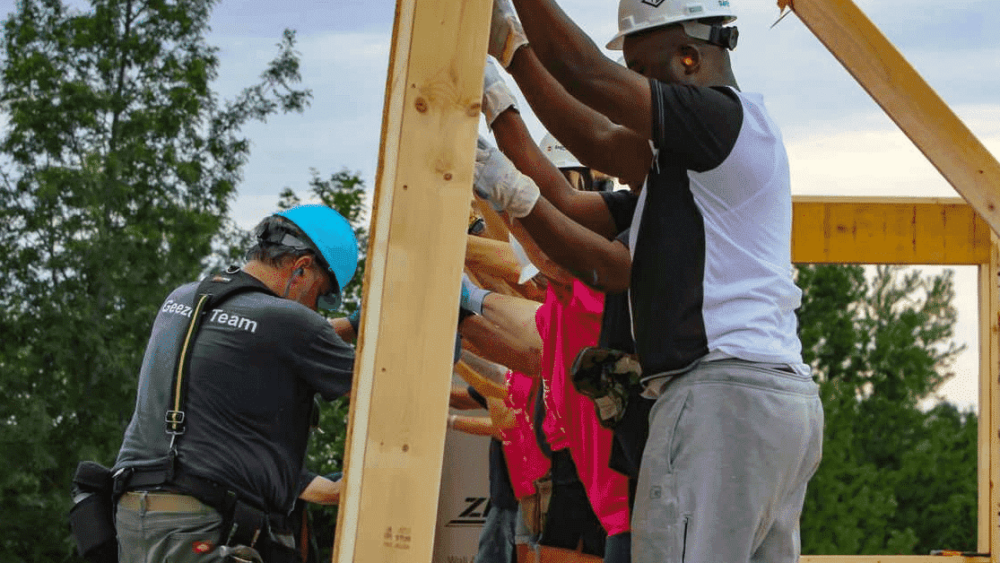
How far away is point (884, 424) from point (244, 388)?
122ft

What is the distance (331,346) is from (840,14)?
7.24 ft

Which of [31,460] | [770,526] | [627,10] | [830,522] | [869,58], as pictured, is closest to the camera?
[770,526]

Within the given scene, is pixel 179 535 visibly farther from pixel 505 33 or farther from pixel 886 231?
pixel 886 231

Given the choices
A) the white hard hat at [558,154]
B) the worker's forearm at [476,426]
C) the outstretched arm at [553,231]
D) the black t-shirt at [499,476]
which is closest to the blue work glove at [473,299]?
the white hard hat at [558,154]

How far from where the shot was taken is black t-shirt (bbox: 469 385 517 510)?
329 inches

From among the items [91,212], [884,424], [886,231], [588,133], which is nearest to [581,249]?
[588,133]

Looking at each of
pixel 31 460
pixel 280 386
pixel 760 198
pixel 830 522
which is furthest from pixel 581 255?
pixel 830 522

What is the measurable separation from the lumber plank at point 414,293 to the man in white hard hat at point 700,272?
530 millimetres

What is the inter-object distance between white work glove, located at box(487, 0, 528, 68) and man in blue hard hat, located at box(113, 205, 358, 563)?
1421 mm

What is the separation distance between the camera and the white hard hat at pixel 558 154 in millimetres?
7234

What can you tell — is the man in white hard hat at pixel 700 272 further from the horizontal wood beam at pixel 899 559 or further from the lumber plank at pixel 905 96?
the horizontal wood beam at pixel 899 559

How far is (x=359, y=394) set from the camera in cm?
324

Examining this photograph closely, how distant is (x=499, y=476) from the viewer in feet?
27.8

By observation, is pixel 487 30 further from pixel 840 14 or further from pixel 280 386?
pixel 840 14
